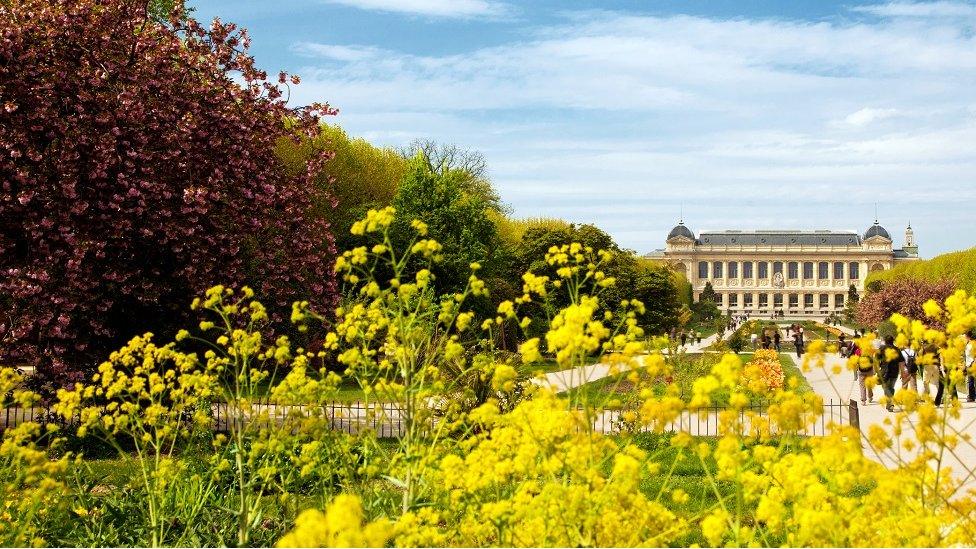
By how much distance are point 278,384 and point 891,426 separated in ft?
14.3

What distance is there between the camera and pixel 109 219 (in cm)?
1077

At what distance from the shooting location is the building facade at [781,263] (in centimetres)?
11900

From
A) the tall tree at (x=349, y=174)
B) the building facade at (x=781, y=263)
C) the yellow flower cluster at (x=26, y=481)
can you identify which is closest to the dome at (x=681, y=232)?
the building facade at (x=781, y=263)

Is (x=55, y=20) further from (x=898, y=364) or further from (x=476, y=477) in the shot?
(x=898, y=364)

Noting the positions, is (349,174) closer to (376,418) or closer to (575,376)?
(575,376)

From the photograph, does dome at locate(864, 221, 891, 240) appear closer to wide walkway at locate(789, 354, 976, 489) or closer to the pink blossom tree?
the pink blossom tree

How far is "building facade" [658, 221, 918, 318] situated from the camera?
4685 inches

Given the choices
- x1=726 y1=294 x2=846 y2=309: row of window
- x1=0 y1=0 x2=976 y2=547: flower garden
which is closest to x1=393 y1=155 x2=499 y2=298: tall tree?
x1=0 y1=0 x2=976 y2=547: flower garden


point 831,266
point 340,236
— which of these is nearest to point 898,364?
point 340,236

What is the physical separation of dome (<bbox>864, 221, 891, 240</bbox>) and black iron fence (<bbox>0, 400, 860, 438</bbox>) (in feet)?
366

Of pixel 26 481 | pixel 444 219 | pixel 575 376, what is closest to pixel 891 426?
pixel 26 481

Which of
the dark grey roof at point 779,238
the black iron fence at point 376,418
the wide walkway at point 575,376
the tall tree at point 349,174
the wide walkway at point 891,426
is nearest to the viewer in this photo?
the wide walkway at point 575,376

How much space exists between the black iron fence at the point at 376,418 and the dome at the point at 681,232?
10667 cm

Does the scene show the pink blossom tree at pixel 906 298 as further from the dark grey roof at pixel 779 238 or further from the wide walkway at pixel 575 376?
the dark grey roof at pixel 779 238
